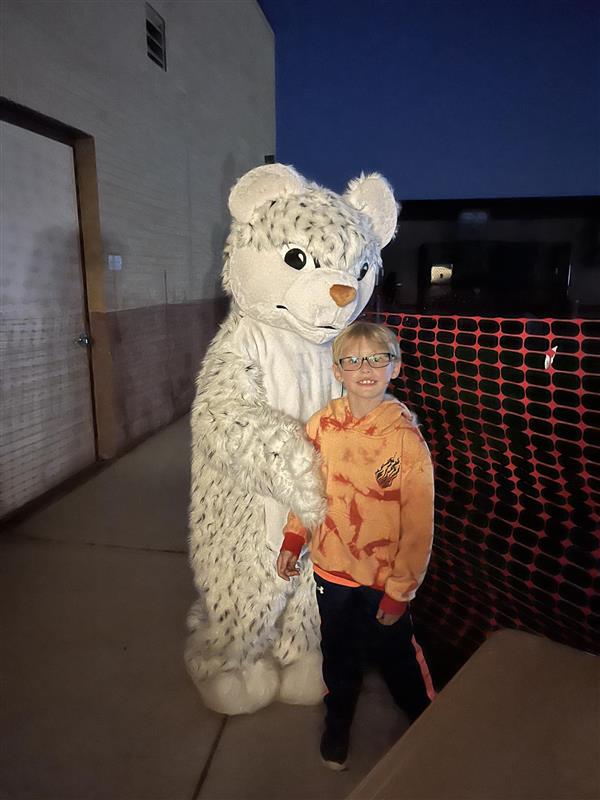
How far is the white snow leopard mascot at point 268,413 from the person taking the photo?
4.15ft

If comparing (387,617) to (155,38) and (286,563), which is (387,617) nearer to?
(286,563)

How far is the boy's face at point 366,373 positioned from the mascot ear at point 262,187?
50cm

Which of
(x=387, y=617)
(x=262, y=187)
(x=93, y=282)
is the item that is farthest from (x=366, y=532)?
(x=93, y=282)

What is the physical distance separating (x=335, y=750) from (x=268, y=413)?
87 cm

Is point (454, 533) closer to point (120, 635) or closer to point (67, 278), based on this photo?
point (120, 635)

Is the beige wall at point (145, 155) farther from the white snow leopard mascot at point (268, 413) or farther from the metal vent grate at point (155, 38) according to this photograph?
the white snow leopard mascot at point (268, 413)

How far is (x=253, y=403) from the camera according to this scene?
1290mm

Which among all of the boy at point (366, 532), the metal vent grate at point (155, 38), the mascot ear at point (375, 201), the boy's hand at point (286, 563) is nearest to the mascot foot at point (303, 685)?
the boy at point (366, 532)

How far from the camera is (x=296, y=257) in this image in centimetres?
130

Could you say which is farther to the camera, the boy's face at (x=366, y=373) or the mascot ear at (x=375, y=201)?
the mascot ear at (x=375, y=201)

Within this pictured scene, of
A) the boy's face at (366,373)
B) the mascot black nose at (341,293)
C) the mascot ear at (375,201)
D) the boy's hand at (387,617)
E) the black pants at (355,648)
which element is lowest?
the black pants at (355,648)

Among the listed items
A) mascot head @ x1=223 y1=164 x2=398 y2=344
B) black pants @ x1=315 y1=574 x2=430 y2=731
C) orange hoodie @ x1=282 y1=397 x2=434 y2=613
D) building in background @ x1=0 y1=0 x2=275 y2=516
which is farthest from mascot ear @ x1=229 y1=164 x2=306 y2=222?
building in background @ x1=0 y1=0 x2=275 y2=516

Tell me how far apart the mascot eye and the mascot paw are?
3.65 ft

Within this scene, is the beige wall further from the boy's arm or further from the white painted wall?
the boy's arm
